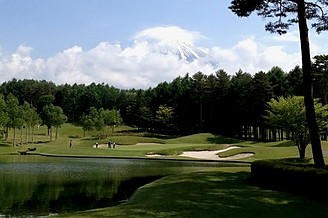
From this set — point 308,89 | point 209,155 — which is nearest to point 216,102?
point 209,155

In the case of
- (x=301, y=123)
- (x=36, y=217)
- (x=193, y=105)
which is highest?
(x=193, y=105)

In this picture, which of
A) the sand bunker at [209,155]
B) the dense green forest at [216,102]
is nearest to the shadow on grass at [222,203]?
the sand bunker at [209,155]

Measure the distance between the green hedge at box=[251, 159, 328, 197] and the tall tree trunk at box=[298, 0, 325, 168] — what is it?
39.0 inches

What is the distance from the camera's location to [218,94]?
108 m

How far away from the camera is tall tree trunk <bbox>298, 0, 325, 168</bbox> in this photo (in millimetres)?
22844

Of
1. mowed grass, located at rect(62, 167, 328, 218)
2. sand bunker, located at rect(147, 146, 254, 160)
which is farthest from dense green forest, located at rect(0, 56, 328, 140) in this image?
mowed grass, located at rect(62, 167, 328, 218)

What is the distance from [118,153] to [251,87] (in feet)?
126

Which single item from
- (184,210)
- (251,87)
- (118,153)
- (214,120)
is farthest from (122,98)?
(184,210)

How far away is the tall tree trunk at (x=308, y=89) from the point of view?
899 inches

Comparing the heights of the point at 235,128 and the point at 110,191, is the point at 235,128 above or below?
above

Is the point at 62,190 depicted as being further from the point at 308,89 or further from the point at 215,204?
the point at 308,89

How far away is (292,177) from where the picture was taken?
2155 cm

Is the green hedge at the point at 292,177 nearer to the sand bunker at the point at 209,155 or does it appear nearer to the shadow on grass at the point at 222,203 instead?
the shadow on grass at the point at 222,203

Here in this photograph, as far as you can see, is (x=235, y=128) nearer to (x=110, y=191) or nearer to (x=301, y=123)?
(x=301, y=123)
